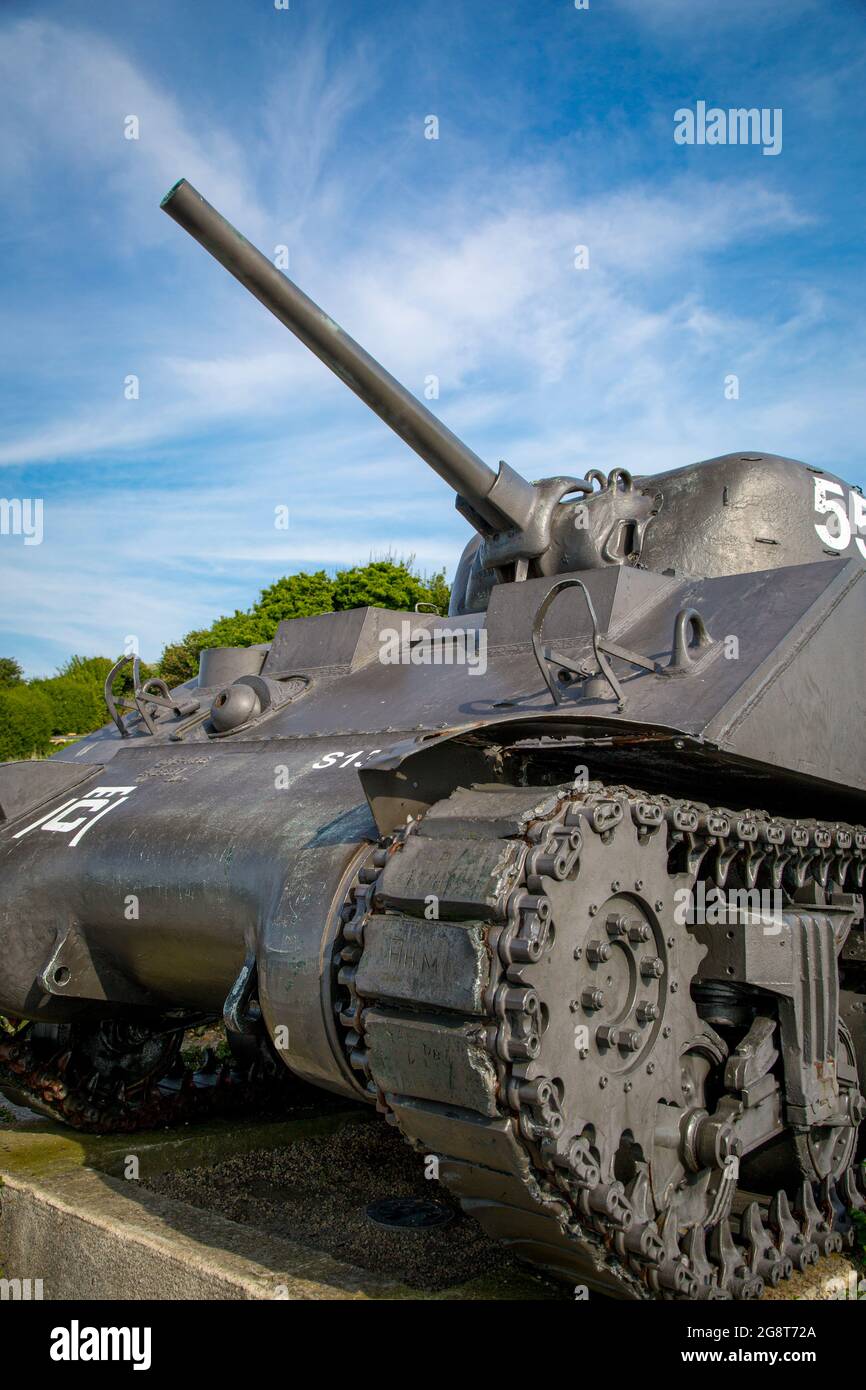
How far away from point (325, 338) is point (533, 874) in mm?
3821

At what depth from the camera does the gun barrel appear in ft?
21.0

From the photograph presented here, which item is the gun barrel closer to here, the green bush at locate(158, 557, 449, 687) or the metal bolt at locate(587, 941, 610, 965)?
the metal bolt at locate(587, 941, 610, 965)

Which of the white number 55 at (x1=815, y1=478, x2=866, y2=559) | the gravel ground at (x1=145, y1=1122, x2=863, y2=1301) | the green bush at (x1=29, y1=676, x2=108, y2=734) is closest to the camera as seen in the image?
the gravel ground at (x1=145, y1=1122, x2=863, y2=1301)

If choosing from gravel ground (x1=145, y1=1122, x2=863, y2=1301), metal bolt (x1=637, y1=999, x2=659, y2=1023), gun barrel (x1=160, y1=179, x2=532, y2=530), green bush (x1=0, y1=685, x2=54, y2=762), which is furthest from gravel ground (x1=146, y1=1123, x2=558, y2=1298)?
green bush (x1=0, y1=685, x2=54, y2=762)

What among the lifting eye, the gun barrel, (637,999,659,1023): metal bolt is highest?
the gun barrel

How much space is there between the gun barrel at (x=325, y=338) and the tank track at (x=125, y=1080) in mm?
3906

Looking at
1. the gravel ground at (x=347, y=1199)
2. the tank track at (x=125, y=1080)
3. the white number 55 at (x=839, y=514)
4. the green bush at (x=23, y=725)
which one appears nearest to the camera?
the gravel ground at (x=347, y=1199)

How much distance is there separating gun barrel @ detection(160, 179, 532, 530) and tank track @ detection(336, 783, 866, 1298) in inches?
112

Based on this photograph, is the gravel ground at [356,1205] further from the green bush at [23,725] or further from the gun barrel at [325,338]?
the green bush at [23,725]

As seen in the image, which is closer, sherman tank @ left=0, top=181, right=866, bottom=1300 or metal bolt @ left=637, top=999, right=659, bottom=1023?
sherman tank @ left=0, top=181, right=866, bottom=1300

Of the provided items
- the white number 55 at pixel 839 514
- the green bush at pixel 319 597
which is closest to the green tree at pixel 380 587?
the green bush at pixel 319 597

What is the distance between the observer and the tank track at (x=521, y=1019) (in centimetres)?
366

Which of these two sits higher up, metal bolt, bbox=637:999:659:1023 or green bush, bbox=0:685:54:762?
green bush, bbox=0:685:54:762

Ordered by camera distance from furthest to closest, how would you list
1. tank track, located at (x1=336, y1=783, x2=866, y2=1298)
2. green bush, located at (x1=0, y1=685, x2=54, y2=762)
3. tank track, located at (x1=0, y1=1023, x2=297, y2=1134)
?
green bush, located at (x1=0, y1=685, x2=54, y2=762) → tank track, located at (x1=0, y1=1023, x2=297, y2=1134) → tank track, located at (x1=336, y1=783, x2=866, y2=1298)
